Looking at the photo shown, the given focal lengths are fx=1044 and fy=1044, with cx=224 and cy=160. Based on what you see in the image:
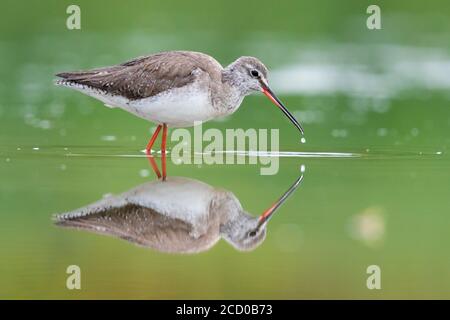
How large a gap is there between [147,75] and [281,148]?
6.92 ft

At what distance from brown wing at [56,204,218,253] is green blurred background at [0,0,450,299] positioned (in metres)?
0.14

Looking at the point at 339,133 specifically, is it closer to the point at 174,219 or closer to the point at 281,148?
the point at 281,148

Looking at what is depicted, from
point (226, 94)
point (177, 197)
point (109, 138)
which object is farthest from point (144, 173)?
point (109, 138)

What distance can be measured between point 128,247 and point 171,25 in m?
15.0

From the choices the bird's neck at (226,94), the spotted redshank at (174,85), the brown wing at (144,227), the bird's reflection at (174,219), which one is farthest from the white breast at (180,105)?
the brown wing at (144,227)

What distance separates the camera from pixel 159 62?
1280 cm

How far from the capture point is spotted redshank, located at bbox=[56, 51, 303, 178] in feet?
40.5

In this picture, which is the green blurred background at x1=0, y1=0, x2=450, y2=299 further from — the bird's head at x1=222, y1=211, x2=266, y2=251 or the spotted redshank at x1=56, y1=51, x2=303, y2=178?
the spotted redshank at x1=56, y1=51, x2=303, y2=178

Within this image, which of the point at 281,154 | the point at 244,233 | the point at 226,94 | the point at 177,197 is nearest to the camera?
the point at 244,233

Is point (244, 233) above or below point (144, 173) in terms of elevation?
below

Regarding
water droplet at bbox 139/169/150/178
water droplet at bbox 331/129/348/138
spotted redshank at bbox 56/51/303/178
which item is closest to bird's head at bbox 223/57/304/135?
spotted redshank at bbox 56/51/303/178

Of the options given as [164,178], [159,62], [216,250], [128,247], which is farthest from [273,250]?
[159,62]

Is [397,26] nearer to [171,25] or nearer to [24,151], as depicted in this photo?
[171,25]

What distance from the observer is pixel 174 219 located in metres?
9.12
